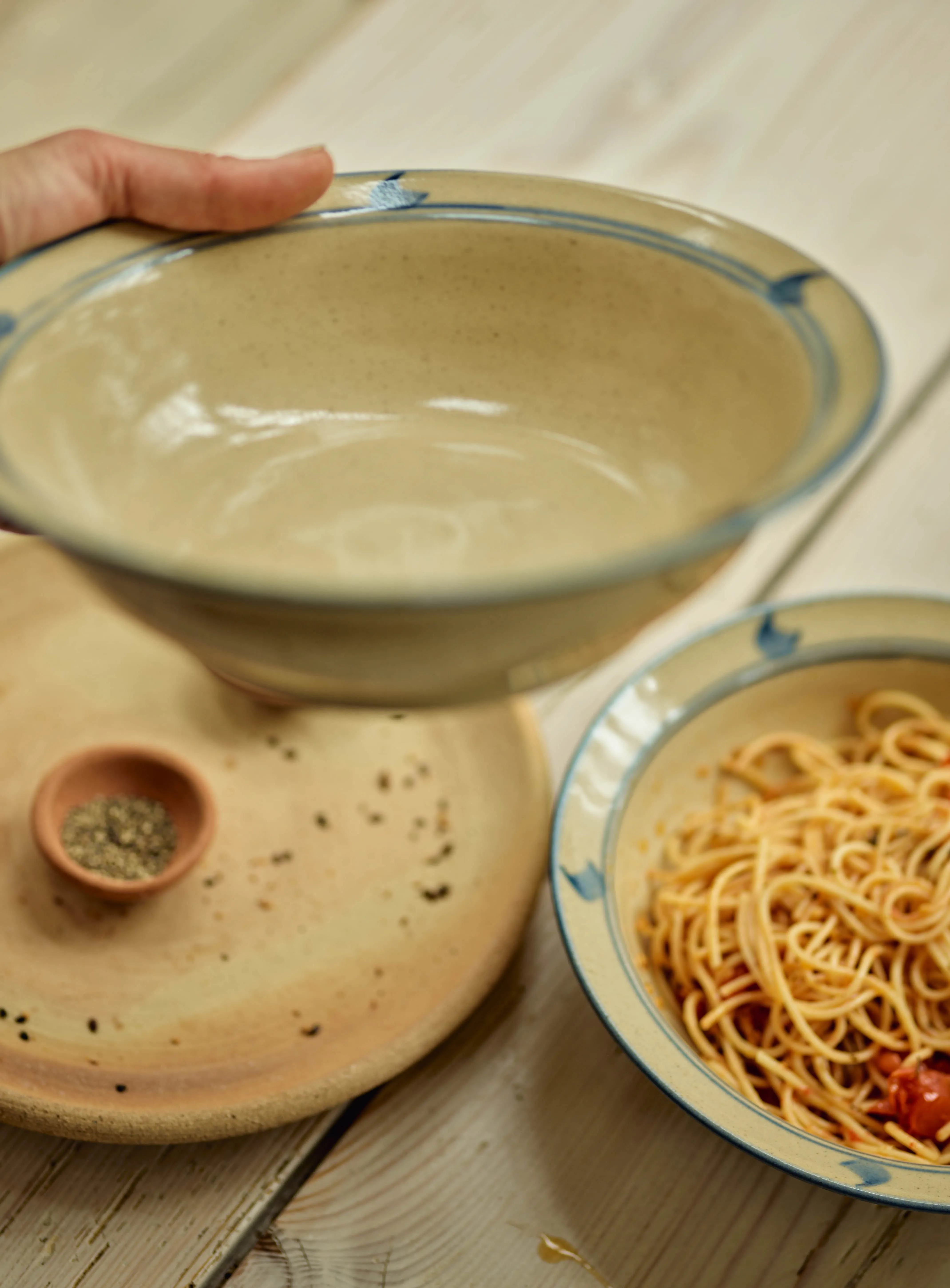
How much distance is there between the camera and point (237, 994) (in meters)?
0.91

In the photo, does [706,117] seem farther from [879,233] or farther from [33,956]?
[33,956]

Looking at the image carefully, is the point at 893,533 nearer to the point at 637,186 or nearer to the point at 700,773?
the point at 700,773

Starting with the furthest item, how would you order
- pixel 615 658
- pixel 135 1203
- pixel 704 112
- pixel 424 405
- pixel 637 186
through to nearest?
1. pixel 704 112
2. pixel 637 186
3. pixel 615 658
4. pixel 135 1203
5. pixel 424 405

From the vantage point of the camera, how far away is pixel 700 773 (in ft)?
3.40

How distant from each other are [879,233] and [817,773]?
0.94 metres

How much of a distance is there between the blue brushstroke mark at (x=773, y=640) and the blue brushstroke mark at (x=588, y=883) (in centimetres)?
28

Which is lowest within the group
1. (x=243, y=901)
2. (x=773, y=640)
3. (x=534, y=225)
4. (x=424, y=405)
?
(x=243, y=901)

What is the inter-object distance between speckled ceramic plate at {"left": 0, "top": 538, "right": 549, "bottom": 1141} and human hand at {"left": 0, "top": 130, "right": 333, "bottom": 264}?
0.27 meters

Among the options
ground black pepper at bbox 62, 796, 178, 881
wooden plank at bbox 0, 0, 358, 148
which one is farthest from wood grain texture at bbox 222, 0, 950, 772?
ground black pepper at bbox 62, 796, 178, 881

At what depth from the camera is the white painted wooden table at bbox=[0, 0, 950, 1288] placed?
0.81 m

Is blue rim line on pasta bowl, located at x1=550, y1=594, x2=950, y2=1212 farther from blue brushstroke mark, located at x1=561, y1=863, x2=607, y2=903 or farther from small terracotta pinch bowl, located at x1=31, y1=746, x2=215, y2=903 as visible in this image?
small terracotta pinch bowl, located at x1=31, y1=746, x2=215, y2=903

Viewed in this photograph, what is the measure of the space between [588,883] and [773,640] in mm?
305

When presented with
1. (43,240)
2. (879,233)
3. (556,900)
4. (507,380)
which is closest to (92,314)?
(43,240)

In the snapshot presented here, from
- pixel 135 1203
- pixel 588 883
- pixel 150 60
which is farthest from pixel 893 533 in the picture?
pixel 150 60
